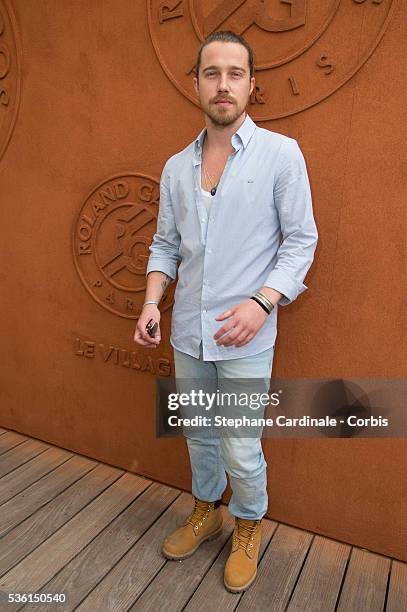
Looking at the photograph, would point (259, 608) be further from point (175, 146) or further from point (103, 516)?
point (175, 146)

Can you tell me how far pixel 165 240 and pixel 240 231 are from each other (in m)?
0.38

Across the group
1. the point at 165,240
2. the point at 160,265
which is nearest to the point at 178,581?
the point at 160,265

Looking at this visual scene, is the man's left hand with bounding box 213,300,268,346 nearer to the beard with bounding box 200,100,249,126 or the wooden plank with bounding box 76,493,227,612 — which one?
the beard with bounding box 200,100,249,126

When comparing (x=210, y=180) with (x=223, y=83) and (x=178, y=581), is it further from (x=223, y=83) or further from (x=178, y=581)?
(x=178, y=581)

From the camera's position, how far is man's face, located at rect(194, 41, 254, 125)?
1541mm

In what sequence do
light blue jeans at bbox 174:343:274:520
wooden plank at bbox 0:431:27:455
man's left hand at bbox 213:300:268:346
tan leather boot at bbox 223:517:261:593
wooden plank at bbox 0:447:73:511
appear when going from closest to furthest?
man's left hand at bbox 213:300:268:346, light blue jeans at bbox 174:343:274:520, tan leather boot at bbox 223:517:261:593, wooden plank at bbox 0:447:73:511, wooden plank at bbox 0:431:27:455

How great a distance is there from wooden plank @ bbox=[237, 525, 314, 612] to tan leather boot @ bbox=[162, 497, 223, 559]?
26 centimetres

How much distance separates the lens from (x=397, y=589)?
6.21ft

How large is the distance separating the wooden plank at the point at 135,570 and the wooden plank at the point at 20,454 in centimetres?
91

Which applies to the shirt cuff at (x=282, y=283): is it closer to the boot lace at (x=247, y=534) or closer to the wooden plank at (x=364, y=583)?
the boot lace at (x=247, y=534)

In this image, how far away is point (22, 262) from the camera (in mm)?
2688

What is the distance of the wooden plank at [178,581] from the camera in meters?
1.77

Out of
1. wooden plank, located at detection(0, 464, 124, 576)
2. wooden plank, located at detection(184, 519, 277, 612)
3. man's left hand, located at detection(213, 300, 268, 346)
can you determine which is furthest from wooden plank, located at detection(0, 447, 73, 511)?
man's left hand, located at detection(213, 300, 268, 346)

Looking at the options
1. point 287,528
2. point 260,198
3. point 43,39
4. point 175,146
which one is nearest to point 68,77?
point 43,39
